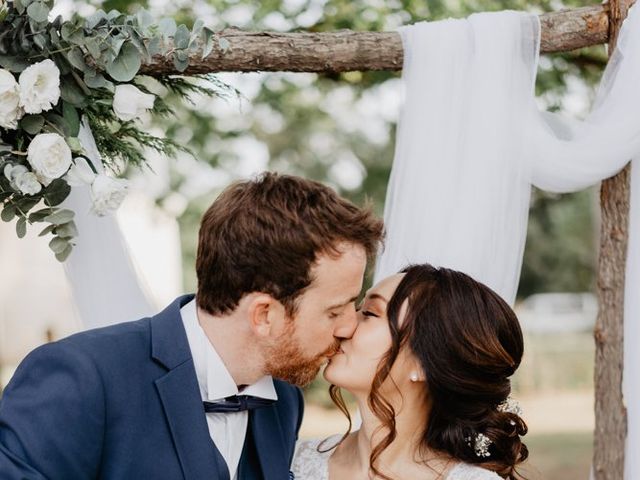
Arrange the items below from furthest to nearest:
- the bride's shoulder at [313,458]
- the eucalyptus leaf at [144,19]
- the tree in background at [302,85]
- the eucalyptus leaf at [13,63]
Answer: the tree in background at [302,85] → the bride's shoulder at [313,458] → the eucalyptus leaf at [144,19] → the eucalyptus leaf at [13,63]

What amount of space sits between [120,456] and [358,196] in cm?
1058

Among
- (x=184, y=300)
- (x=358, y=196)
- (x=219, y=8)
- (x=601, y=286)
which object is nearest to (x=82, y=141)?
(x=184, y=300)

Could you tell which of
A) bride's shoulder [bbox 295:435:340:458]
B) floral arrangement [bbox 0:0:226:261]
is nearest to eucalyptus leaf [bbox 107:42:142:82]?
floral arrangement [bbox 0:0:226:261]

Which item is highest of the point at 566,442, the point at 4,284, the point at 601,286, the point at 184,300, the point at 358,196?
the point at 184,300

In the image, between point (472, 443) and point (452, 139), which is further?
point (452, 139)

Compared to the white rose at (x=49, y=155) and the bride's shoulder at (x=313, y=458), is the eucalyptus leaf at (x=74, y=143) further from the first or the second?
the bride's shoulder at (x=313, y=458)

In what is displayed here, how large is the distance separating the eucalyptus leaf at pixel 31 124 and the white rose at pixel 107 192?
0.22 metres

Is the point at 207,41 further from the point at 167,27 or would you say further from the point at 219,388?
the point at 219,388

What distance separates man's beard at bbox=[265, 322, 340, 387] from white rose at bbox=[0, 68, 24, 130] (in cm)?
95

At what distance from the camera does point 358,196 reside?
12.9 meters

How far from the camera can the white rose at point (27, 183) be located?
272 cm

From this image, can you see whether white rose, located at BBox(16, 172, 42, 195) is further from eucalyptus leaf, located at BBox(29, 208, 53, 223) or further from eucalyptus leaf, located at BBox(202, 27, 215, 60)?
eucalyptus leaf, located at BBox(202, 27, 215, 60)

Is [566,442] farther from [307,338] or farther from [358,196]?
[307,338]

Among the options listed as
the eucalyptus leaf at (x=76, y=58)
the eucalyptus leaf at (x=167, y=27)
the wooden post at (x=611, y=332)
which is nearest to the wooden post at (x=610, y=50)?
the wooden post at (x=611, y=332)
